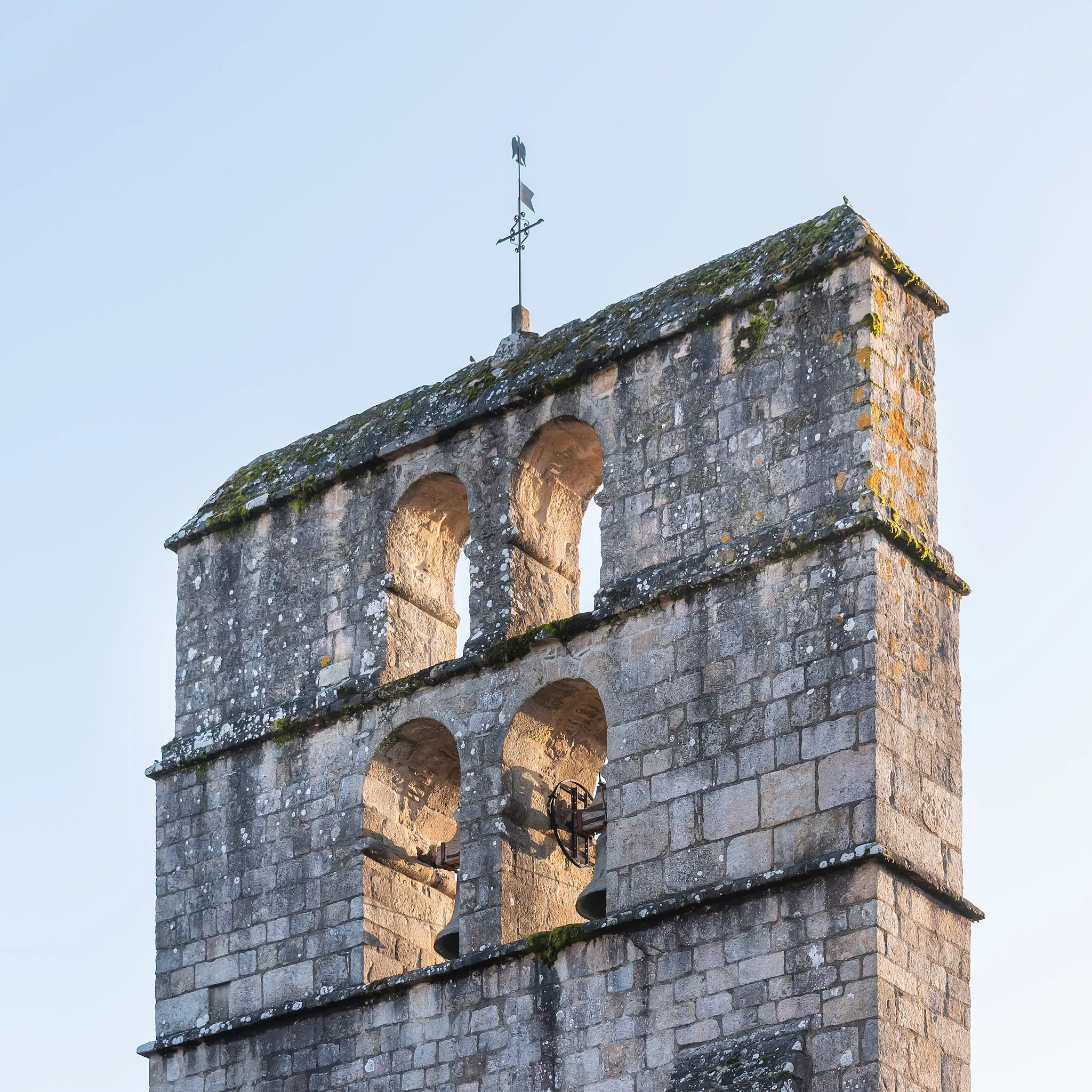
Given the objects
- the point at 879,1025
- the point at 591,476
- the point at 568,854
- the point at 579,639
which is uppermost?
the point at 591,476

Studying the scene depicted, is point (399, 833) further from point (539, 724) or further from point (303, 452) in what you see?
point (303, 452)

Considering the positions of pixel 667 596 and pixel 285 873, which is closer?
pixel 667 596

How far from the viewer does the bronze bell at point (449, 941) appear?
15406 mm

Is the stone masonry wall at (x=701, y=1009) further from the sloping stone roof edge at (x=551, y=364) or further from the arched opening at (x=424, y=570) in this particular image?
the sloping stone roof edge at (x=551, y=364)

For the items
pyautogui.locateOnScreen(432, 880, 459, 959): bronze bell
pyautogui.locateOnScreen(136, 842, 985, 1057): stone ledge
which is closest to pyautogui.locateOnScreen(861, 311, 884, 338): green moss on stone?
pyautogui.locateOnScreen(136, 842, 985, 1057): stone ledge

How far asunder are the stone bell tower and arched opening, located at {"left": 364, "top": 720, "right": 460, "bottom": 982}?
0.9 inches

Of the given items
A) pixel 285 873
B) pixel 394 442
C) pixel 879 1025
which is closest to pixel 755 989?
pixel 879 1025

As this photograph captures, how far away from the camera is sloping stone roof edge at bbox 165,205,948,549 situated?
15312 mm

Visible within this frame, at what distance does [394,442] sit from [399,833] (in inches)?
90.2

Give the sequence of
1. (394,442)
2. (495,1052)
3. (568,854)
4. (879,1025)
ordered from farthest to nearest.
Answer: (394,442) → (568,854) → (495,1052) → (879,1025)

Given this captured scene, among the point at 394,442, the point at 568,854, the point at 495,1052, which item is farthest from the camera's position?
the point at 394,442

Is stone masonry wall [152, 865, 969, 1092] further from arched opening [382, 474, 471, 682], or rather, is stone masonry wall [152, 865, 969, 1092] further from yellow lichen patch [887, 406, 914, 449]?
A: yellow lichen patch [887, 406, 914, 449]

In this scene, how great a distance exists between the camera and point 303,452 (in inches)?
690

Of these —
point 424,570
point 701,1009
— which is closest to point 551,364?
point 424,570
